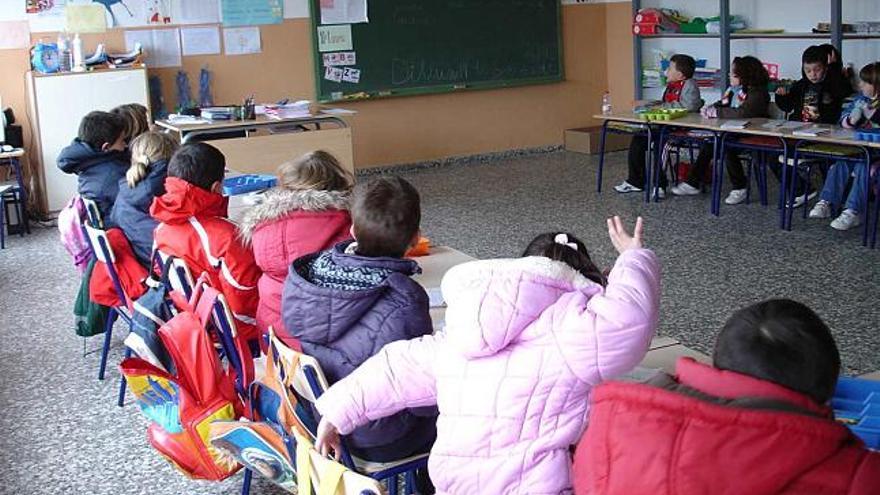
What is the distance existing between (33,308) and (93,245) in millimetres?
1878

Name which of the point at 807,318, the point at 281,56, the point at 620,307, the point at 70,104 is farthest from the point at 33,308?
the point at 807,318

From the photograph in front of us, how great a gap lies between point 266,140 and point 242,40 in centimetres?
238

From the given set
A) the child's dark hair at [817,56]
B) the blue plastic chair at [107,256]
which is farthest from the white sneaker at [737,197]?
the blue plastic chair at [107,256]

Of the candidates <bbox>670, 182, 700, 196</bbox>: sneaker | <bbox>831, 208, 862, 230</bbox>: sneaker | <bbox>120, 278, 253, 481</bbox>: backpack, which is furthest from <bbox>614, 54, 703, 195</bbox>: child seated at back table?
<bbox>120, 278, 253, 481</bbox>: backpack

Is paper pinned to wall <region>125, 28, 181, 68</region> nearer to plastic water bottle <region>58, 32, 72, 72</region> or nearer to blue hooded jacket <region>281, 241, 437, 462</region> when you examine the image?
plastic water bottle <region>58, 32, 72, 72</region>

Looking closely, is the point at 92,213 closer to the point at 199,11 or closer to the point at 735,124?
the point at 735,124

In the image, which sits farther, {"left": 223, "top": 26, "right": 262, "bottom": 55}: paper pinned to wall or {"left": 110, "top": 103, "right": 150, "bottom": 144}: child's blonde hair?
{"left": 223, "top": 26, "right": 262, "bottom": 55}: paper pinned to wall

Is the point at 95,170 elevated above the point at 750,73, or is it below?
below

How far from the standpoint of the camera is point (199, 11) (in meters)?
8.43

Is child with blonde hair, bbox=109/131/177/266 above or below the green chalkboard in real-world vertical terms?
below

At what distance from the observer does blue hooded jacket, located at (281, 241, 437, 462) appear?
7.81 feet

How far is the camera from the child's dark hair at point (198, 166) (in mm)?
3652

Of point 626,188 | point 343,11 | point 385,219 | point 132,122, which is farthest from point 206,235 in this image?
point 343,11

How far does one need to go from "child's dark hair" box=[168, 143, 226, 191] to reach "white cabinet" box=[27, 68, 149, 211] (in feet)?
14.3
